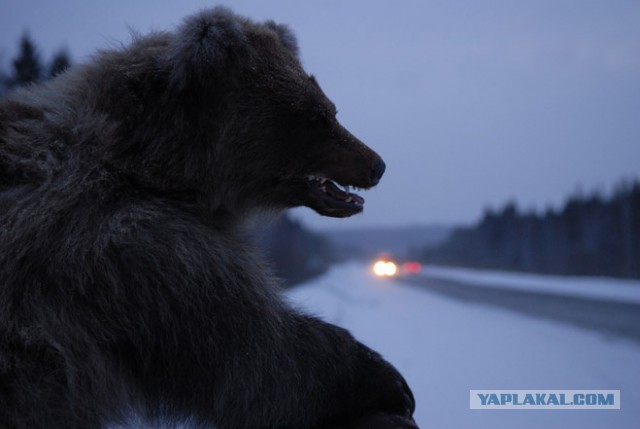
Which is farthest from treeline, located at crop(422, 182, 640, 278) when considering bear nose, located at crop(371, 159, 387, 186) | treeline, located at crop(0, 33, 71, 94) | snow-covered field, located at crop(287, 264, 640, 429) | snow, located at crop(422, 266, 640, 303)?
bear nose, located at crop(371, 159, 387, 186)

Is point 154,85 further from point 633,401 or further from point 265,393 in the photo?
point 633,401

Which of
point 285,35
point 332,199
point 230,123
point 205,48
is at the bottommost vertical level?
point 332,199

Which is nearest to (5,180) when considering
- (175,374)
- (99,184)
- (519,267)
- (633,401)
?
(99,184)

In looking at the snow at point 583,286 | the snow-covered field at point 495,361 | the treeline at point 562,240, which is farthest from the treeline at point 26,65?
the treeline at point 562,240

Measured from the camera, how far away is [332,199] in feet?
10.9

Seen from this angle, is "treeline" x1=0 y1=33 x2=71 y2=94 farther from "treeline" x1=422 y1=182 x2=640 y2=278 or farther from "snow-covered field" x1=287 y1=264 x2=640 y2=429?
"treeline" x1=422 y1=182 x2=640 y2=278

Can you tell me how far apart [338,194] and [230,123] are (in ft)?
2.21

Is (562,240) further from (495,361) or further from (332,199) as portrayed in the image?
(332,199)

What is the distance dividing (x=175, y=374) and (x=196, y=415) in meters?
0.17

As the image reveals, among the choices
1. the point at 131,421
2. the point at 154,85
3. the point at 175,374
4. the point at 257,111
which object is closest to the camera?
the point at 175,374

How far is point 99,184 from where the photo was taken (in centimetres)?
252

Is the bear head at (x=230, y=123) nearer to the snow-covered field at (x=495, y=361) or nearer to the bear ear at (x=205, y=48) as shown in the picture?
the bear ear at (x=205, y=48)

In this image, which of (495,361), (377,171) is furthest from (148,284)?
(495,361)

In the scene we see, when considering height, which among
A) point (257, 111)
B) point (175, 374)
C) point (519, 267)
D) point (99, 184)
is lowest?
point (519, 267)
